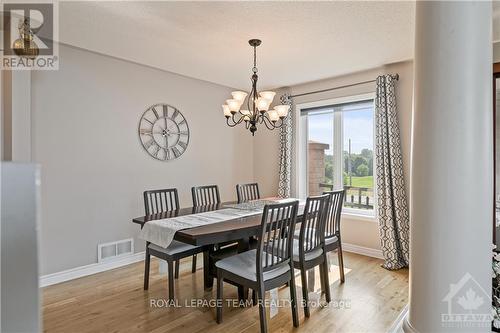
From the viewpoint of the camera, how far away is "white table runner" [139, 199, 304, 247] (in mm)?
2365

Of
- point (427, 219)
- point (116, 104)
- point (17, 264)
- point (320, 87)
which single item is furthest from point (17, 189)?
point (320, 87)

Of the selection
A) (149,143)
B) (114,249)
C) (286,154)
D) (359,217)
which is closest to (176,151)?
(149,143)

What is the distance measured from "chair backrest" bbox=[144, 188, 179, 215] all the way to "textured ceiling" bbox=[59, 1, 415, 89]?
1583 millimetres

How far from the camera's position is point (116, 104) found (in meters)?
3.63

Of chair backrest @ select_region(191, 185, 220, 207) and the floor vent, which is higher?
chair backrest @ select_region(191, 185, 220, 207)

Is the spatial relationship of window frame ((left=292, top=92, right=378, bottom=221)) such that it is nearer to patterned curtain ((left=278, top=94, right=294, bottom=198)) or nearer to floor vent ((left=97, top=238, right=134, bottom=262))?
patterned curtain ((left=278, top=94, right=294, bottom=198))

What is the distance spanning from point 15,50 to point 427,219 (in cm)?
335

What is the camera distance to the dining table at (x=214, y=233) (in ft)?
7.29

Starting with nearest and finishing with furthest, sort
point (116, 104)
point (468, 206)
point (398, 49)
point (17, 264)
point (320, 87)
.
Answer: point (17, 264), point (468, 206), point (398, 49), point (116, 104), point (320, 87)

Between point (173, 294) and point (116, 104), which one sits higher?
point (116, 104)

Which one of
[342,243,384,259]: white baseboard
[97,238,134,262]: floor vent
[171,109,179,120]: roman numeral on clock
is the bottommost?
[342,243,384,259]: white baseboard

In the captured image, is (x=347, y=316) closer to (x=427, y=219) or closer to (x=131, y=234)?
(x=427, y=219)

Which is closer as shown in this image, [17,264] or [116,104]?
[17,264]

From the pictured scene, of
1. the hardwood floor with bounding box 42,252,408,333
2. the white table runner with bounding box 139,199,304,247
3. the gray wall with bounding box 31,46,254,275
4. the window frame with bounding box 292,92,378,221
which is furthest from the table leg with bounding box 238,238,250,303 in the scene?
the window frame with bounding box 292,92,378,221
